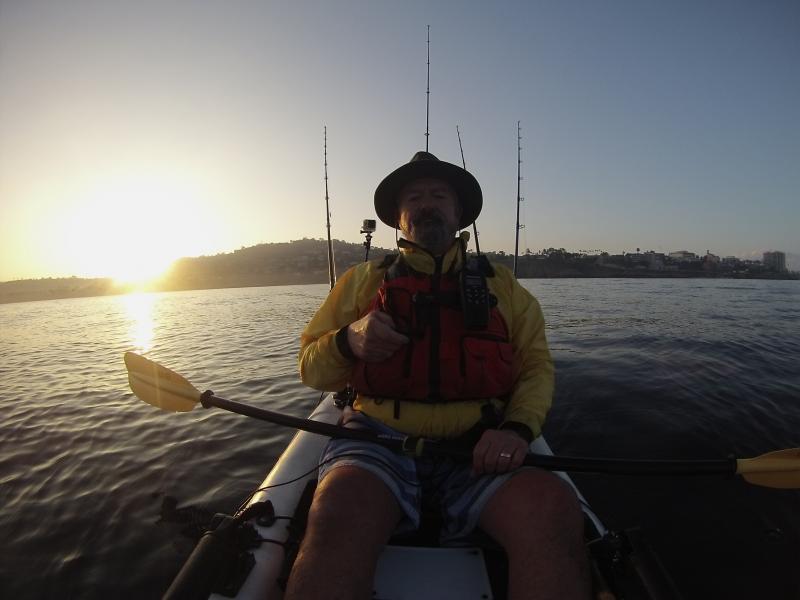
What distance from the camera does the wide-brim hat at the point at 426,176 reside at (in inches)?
135

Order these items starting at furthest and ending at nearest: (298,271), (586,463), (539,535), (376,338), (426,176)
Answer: (298,271), (426,176), (376,338), (586,463), (539,535)

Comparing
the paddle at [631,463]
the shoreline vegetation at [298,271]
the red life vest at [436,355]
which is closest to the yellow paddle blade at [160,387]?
the paddle at [631,463]

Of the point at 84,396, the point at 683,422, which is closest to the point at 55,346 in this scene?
the point at 84,396

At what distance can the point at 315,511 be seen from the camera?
2.08 metres

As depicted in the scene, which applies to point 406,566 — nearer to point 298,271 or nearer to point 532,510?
point 532,510

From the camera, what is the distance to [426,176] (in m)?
3.46

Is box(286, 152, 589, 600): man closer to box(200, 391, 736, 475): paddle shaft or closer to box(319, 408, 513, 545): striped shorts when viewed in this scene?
box(319, 408, 513, 545): striped shorts

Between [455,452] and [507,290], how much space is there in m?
1.42

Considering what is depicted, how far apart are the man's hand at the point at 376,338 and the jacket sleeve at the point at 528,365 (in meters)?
0.91

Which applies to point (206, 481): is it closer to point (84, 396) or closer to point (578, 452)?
point (578, 452)

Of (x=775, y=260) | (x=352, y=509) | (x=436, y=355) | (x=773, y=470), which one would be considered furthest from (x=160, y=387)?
(x=775, y=260)

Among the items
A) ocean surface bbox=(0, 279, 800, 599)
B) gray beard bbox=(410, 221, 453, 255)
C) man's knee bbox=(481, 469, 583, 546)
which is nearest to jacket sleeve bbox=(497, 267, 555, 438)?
man's knee bbox=(481, 469, 583, 546)

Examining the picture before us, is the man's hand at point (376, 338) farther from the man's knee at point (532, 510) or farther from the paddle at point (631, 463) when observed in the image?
the man's knee at point (532, 510)

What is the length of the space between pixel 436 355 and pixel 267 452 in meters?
4.24
